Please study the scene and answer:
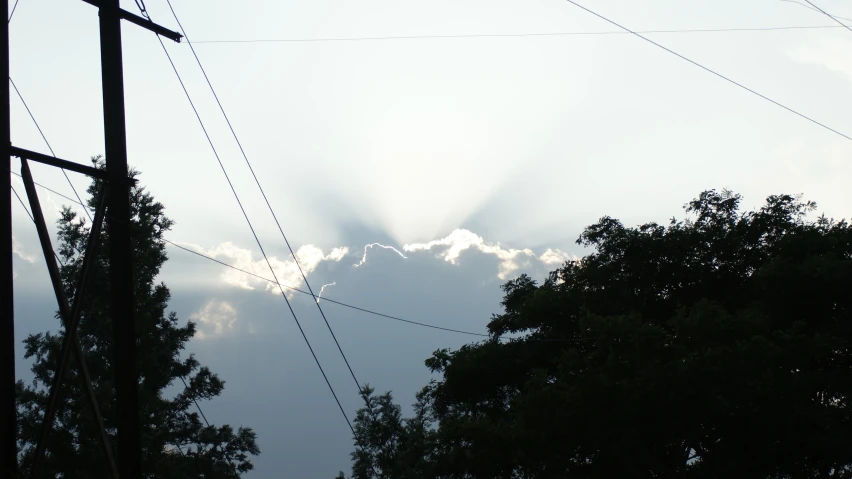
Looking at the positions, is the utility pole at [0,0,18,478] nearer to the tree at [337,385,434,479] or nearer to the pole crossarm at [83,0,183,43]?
the pole crossarm at [83,0,183,43]

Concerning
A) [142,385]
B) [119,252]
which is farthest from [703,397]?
[142,385]

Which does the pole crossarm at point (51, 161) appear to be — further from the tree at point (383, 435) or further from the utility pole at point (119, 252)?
the tree at point (383, 435)

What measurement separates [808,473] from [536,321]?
1185cm

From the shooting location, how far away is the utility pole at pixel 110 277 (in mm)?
8570

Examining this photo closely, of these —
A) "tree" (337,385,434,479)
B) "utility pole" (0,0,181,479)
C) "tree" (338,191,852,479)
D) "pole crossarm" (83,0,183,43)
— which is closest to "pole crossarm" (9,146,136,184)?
"utility pole" (0,0,181,479)

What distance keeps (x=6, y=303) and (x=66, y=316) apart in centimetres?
92

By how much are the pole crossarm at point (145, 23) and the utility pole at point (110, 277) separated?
49 mm

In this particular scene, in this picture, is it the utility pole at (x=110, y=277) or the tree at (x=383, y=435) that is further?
the tree at (x=383, y=435)

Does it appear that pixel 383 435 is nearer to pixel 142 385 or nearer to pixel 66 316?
pixel 142 385

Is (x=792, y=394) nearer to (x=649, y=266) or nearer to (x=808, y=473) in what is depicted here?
(x=808, y=473)

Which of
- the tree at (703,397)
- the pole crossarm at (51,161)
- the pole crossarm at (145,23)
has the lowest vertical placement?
the tree at (703,397)

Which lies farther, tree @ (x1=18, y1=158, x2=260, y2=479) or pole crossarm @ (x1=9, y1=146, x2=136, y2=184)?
tree @ (x1=18, y1=158, x2=260, y2=479)

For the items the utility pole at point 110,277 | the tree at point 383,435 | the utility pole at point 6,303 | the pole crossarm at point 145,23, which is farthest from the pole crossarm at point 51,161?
the tree at point 383,435

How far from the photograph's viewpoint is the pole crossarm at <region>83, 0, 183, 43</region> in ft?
32.1
